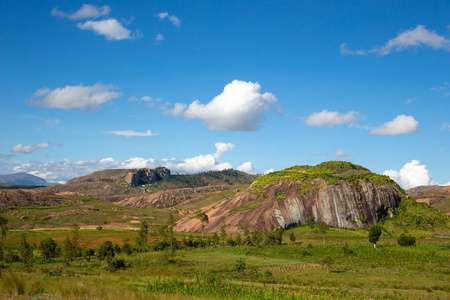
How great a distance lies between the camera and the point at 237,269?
52.0m

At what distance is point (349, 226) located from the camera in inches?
4801

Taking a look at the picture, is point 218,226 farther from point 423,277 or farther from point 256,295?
point 256,295

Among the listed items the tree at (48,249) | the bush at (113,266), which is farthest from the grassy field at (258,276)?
the tree at (48,249)

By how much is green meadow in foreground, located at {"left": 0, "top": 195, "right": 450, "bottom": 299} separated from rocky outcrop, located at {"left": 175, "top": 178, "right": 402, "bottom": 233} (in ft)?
21.5

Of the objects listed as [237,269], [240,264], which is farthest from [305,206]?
[237,269]

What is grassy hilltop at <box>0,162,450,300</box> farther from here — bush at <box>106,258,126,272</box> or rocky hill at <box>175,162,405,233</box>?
rocky hill at <box>175,162,405,233</box>

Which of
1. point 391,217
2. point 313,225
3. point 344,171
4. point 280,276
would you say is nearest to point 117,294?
point 280,276

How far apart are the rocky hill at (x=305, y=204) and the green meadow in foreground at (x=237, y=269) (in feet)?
22.8

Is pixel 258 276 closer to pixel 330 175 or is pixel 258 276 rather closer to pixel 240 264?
pixel 240 264

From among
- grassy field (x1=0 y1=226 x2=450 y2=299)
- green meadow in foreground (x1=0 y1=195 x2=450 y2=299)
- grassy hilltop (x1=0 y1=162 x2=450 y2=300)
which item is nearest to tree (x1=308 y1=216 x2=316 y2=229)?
green meadow in foreground (x1=0 y1=195 x2=450 y2=299)

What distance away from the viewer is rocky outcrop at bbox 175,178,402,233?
122125mm

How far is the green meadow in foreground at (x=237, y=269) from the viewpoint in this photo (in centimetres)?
2516

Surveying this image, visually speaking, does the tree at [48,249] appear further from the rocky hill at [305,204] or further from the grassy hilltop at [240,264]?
the rocky hill at [305,204]

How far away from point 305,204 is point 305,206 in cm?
87
